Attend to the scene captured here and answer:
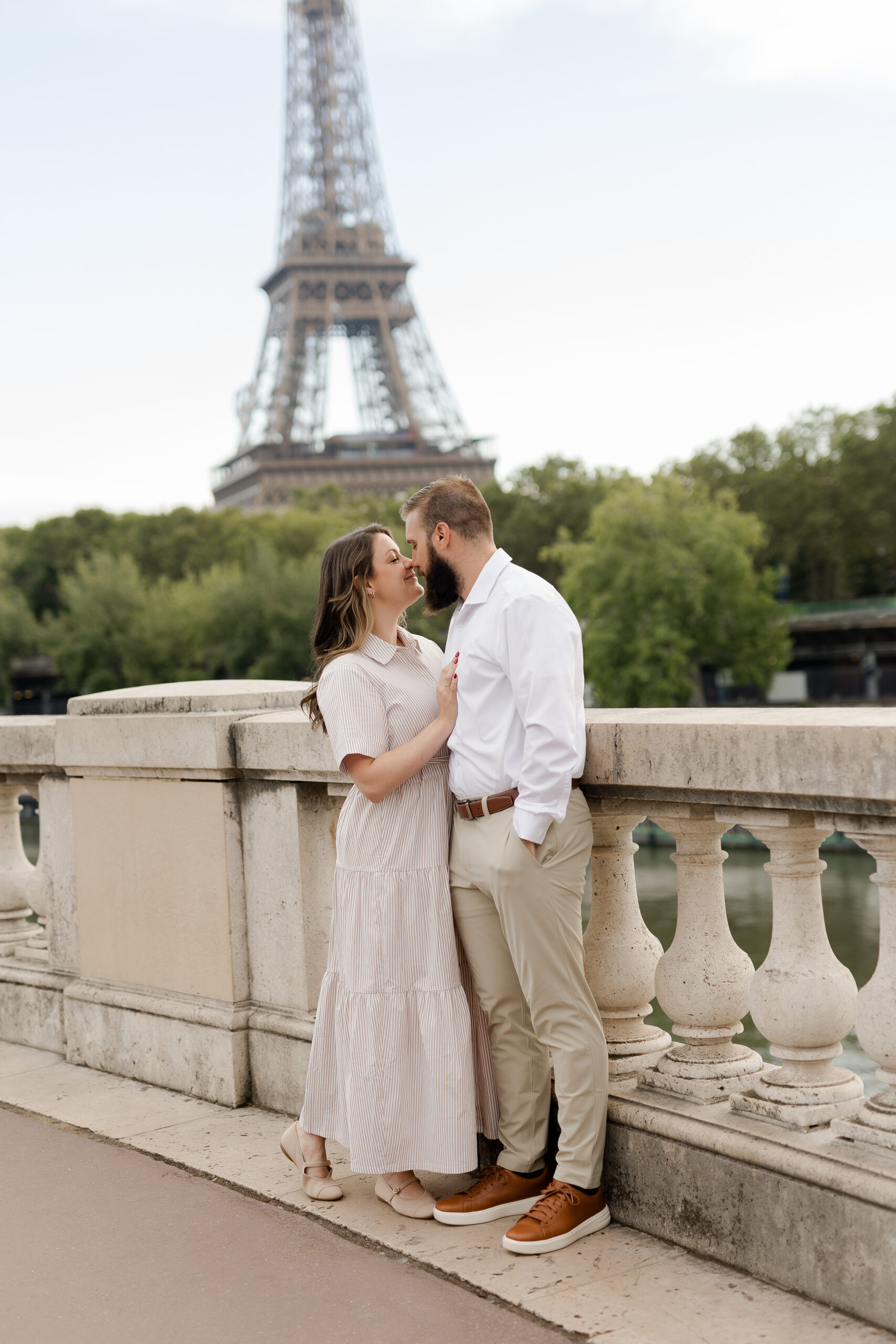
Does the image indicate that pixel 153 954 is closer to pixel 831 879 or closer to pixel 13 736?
pixel 13 736

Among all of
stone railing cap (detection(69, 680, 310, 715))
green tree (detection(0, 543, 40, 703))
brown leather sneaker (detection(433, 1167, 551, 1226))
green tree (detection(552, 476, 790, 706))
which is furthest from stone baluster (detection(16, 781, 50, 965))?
green tree (detection(0, 543, 40, 703))

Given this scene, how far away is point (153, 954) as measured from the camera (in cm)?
486

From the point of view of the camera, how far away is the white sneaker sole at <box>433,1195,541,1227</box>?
3494mm

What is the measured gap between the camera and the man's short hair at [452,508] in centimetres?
343

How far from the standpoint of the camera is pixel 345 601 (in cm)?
359

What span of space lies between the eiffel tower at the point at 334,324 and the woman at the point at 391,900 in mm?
68941

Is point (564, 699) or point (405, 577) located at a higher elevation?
point (405, 577)

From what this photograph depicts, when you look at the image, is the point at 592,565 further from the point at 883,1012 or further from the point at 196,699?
the point at 883,1012

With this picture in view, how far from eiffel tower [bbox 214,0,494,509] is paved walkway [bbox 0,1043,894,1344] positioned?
226ft

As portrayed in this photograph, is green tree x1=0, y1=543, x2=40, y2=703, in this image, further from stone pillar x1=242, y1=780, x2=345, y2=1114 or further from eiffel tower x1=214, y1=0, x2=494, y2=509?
stone pillar x1=242, y1=780, x2=345, y2=1114

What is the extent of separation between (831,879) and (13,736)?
90.1 feet

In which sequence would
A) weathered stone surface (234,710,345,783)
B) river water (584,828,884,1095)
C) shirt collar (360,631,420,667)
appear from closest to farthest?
shirt collar (360,631,420,667) < weathered stone surface (234,710,345,783) < river water (584,828,884,1095)

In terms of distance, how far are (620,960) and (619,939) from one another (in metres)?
0.06

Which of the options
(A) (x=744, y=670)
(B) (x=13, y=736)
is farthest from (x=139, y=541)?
(B) (x=13, y=736)
